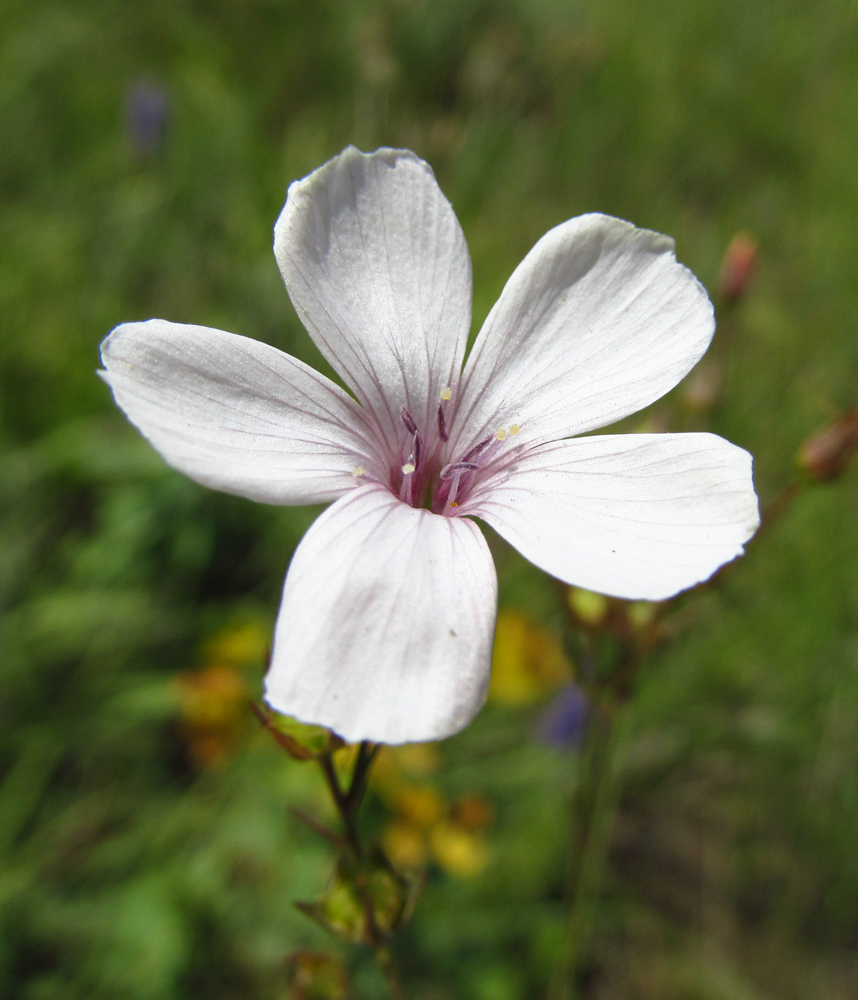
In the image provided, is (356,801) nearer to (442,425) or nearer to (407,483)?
(407,483)

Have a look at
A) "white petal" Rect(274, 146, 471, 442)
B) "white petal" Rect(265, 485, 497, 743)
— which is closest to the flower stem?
"white petal" Rect(265, 485, 497, 743)

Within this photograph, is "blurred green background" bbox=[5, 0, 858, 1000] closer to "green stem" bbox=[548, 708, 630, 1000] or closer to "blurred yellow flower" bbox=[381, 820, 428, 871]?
"blurred yellow flower" bbox=[381, 820, 428, 871]

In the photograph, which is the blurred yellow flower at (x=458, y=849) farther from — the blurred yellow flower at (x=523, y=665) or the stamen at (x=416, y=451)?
the stamen at (x=416, y=451)

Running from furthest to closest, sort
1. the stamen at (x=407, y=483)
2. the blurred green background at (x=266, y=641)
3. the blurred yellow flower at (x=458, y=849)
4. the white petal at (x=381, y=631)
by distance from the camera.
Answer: the blurred yellow flower at (x=458, y=849)
the blurred green background at (x=266, y=641)
the stamen at (x=407, y=483)
the white petal at (x=381, y=631)

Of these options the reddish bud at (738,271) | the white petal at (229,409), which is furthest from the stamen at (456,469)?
the reddish bud at (738,271)

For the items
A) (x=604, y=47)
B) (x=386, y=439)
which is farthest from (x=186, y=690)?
(x=604, y=47)

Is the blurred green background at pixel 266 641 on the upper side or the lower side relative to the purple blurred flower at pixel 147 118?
lower
